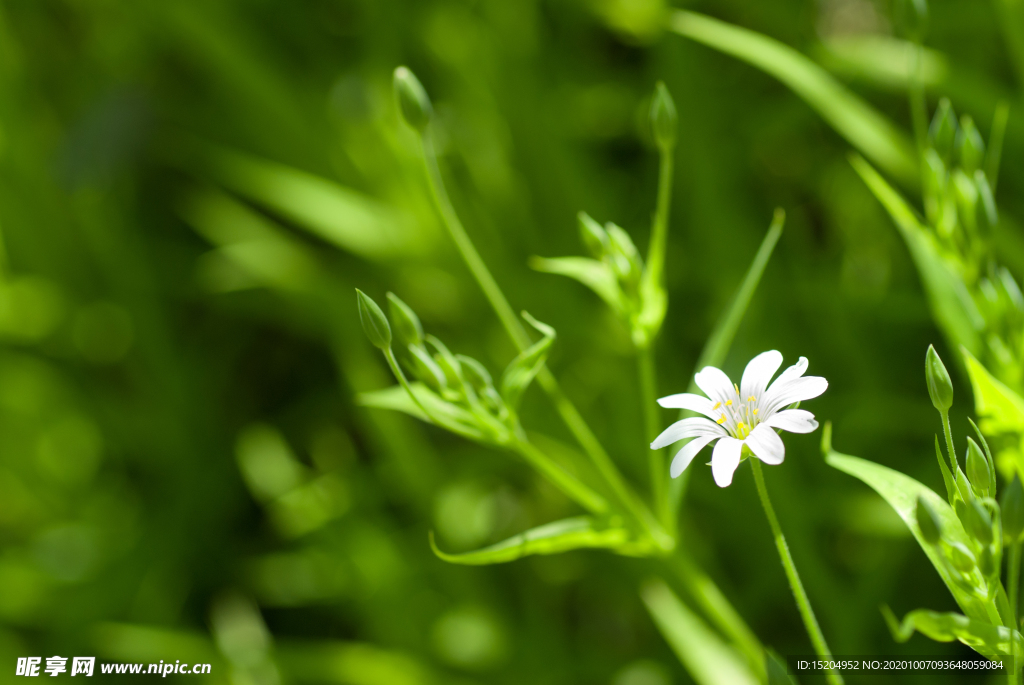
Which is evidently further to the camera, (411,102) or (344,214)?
(344,214)

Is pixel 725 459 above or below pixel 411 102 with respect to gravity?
below

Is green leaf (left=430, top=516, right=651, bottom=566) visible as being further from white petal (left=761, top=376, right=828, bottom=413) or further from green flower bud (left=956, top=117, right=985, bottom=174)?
green flower bud (left=956, top=117, right=985, bottom=174)

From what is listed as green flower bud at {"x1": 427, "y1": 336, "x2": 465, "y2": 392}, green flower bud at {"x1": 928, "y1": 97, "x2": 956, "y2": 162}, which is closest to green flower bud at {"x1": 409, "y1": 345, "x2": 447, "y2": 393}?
green flower bud at {"x1": 427, "y1": 336, "x2": 465, "y2": 392}

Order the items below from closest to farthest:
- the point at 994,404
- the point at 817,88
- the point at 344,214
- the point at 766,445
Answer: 1. the point at 766,445
2. the point at 994,404
3. the point at 817,88
4. the point at 344,214

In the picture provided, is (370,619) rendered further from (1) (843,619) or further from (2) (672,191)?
(2) (672,191)

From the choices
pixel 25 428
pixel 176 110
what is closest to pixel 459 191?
pixel 176 110

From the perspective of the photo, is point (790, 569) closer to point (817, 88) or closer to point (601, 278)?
point (601, 278)

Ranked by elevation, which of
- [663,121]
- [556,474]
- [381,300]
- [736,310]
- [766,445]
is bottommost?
[766,445]

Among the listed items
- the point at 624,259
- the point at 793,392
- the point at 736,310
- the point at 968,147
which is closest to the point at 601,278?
the point at 624,259
